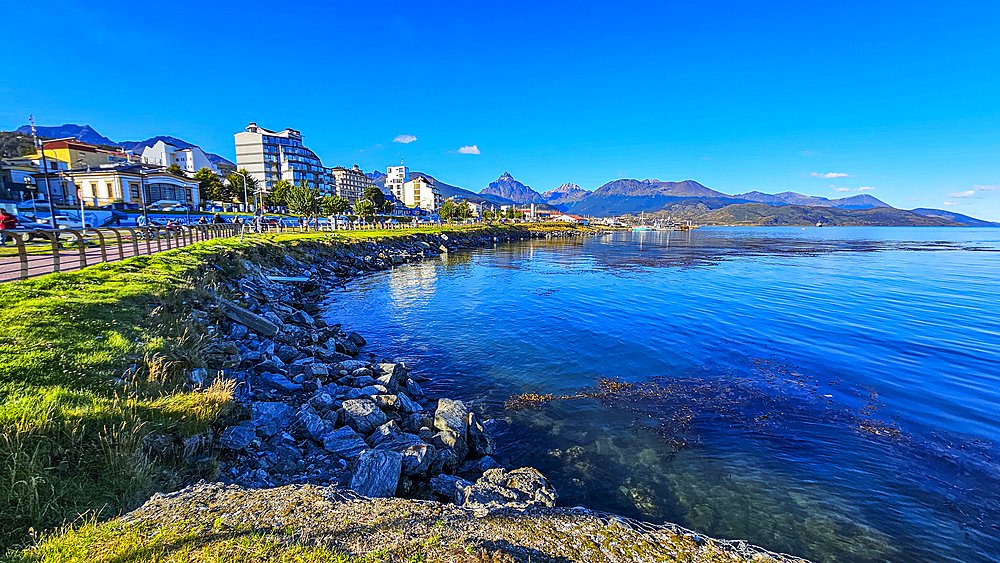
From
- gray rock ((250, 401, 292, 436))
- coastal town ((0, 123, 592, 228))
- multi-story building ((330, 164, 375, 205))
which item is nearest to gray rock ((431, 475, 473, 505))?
gray rock ((250, 401, 292, 436))

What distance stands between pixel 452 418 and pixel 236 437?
4.69 meters

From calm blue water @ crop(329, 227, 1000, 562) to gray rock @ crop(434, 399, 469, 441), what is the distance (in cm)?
127

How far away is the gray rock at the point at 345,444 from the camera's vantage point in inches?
330

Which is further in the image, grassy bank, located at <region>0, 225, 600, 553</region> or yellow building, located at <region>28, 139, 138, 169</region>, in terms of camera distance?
yellow building, located at <region>28, 139, 138, 169</region>

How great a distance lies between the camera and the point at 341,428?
9320 mm

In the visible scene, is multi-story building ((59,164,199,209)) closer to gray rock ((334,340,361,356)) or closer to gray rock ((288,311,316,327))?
gray rock ((288,311,316,327))

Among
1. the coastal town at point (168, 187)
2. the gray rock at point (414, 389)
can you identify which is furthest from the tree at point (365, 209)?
the gray rock at point (414, 389)

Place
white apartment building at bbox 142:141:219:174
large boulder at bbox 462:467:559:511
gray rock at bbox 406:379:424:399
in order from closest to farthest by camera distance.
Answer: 1. large boulder at bbox 462:467:559:511
2. gray rock at bbox 406:379:424:399
3. white apartment building at bbox 142:141:219:174

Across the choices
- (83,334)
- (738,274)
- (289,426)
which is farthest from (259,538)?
(738,274)

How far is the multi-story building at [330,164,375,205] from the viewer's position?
6348 inches

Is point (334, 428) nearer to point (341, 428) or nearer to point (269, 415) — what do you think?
point (341, 428)

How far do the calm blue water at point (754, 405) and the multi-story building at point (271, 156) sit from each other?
116m

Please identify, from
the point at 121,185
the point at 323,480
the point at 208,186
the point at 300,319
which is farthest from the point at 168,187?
the point at 323,480

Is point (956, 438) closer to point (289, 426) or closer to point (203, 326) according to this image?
point (289, 426)
